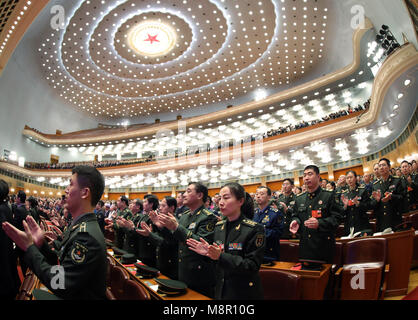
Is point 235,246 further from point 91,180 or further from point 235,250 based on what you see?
point 91,180

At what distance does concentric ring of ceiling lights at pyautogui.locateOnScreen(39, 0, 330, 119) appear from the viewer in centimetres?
1588

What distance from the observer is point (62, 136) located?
2477 centimetres

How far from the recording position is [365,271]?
242cm

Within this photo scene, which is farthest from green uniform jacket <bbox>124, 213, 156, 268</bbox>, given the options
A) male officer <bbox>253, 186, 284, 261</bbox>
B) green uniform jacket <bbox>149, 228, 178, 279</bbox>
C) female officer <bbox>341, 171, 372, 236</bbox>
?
female officer <bbox>341, 171, 372, 236</bbox>

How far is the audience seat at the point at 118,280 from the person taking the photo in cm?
177

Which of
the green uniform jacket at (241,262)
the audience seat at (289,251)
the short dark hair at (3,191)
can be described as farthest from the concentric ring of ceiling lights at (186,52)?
the short dark hair at (3,191)

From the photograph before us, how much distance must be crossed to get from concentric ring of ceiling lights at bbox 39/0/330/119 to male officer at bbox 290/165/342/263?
1518 centimetres

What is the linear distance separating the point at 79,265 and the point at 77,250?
75 millimetres

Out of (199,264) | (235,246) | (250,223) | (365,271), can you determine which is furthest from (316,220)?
(199,264)

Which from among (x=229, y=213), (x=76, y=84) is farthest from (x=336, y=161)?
(x=76, y=84)

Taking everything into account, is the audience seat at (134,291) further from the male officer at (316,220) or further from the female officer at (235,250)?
the male officer at (316,220)

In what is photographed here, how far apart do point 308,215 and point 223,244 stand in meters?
1.42

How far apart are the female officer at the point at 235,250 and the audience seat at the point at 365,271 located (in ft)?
4.11

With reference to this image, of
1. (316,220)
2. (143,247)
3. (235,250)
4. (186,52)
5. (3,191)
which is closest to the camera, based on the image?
(235,250)
